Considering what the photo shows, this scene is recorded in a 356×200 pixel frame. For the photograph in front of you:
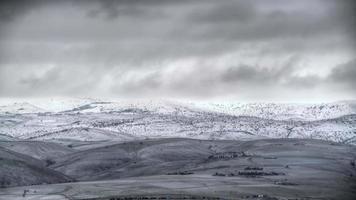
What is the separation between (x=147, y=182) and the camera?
16875 cm

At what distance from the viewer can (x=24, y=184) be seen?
178250mm

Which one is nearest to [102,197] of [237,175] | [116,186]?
[116,186]

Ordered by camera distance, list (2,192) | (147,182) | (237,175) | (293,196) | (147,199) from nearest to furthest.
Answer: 1. (147,199)
2. (293,196)
3. (2,192)
4. (147,182)
5. (237,175)

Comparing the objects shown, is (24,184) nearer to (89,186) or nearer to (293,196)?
(89,186)

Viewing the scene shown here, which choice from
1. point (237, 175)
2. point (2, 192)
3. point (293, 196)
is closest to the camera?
point (293, 196)

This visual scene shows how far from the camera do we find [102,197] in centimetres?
13625

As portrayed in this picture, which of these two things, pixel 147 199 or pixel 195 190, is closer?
pixel 147 199

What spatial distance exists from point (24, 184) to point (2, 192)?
24.5 meters

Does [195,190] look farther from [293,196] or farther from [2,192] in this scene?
[2,192]

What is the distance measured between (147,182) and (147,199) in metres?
37.1

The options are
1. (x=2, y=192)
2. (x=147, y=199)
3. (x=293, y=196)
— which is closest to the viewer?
(x=147, y=199)

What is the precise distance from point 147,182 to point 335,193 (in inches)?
1879

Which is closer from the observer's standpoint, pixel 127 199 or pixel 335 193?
pixel 127 199

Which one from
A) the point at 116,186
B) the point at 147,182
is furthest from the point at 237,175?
the point at 116,186
